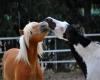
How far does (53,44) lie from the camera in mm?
12461

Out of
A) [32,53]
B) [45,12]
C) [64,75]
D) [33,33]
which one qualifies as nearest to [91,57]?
[33,33]

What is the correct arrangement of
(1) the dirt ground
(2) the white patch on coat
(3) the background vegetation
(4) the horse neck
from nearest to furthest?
(2) the white patch on coat < (4) the horse neck < (1) the dirt ground < (3) the background vegetation

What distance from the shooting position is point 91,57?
381 cm

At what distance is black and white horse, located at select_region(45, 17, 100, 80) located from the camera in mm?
3771

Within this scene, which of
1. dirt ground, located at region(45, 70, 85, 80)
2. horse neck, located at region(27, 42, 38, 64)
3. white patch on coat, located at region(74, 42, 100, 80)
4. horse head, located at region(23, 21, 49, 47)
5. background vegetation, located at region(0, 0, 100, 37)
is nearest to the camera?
white patch on coat, located at region(74, 42, 100, 80)

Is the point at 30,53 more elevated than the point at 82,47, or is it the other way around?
the point at 82,47

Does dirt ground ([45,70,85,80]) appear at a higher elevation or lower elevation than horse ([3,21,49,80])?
lower

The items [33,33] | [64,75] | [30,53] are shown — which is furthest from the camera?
[64,75]

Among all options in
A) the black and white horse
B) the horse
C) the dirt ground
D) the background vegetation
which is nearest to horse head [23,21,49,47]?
the horse

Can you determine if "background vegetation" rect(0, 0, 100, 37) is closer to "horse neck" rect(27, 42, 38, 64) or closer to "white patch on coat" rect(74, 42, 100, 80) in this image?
"horse neck" rect(27, 42, 38, 64)

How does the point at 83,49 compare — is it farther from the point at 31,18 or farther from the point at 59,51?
the point at 31,18

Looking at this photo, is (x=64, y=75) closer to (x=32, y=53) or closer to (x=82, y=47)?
(x=32, y=53)

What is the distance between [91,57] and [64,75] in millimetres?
7869

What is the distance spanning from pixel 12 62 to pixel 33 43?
70cm
